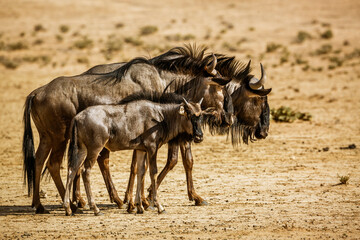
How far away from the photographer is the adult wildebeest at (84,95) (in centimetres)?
952

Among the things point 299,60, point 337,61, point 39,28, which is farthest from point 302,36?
point 39,28

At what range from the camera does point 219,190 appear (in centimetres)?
1094

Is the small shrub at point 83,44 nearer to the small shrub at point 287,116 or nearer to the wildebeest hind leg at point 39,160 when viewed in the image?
the small shrub at point 287,116

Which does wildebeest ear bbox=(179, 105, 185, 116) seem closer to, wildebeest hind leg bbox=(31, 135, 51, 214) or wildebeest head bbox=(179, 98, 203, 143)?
wildebeest head bbox=(179, 98, 203, 143)

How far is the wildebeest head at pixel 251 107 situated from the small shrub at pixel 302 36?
25326mm

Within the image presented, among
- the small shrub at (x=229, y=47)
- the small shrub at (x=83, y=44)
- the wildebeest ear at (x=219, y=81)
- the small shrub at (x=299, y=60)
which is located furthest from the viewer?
the small shrub at (x=83, y=44)

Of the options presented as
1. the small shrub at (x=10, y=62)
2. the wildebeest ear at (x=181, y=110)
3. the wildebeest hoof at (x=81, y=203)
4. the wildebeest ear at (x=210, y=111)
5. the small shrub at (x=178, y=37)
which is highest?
the wildebeest ear at (x=181, y=110)

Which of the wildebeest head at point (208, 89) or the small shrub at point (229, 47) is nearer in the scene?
the wildebeest head at point (208, 89)

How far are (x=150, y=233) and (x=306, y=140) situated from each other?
8726mm

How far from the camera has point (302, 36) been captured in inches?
1431

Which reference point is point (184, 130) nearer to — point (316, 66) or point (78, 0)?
point (316, 66)

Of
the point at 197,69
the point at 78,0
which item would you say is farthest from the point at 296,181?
the point at 78,0

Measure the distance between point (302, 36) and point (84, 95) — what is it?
2859 centimetres

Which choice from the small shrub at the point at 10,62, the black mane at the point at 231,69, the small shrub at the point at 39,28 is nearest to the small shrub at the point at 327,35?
A: the small shrub at the point at 10,62
